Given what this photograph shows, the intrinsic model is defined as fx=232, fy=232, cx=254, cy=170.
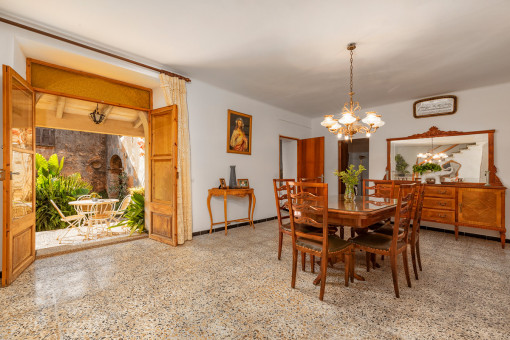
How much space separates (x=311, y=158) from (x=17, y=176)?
5694mm

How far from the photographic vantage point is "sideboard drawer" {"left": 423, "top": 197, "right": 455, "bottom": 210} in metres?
4.24

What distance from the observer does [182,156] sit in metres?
3.86

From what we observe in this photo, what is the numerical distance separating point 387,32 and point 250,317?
3.32m

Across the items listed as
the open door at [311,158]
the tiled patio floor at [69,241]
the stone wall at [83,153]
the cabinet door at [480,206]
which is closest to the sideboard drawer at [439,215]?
the cabinet door at [480,206]

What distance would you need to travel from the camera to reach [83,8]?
2.37 m

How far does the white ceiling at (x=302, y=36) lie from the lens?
7.67 feet

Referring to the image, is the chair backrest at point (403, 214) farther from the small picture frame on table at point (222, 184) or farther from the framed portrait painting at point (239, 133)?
the framed portrait painting at point (239, 133)

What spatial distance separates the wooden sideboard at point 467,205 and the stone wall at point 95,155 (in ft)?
27.3

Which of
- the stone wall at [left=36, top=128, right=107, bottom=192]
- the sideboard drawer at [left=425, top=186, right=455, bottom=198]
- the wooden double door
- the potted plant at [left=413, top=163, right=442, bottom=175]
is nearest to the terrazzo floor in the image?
the wooden double door

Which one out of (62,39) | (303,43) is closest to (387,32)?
(303,43)

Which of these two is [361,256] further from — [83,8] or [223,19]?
[83,8]

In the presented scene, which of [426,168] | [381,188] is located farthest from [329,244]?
[426,168]

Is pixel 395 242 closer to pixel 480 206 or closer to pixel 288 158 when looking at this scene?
pixel 480 206

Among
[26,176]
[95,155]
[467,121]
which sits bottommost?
[26,176]
